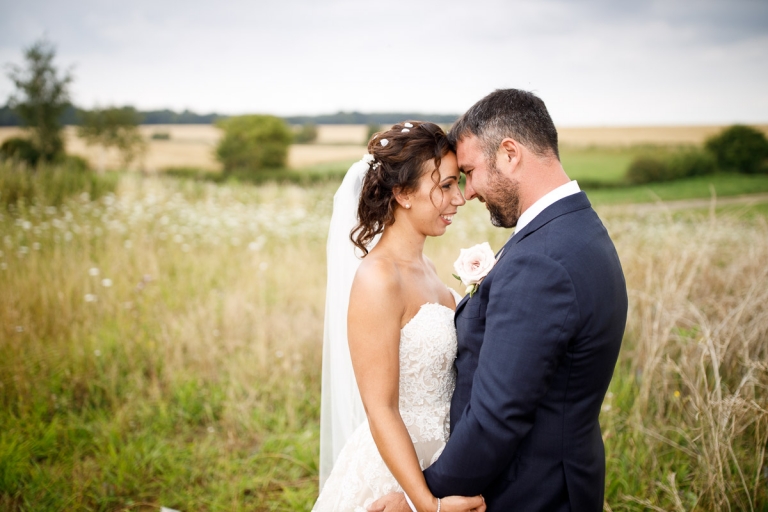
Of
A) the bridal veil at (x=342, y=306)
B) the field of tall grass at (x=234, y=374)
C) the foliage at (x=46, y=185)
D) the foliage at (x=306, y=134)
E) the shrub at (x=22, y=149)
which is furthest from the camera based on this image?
the foliage at (x=306, y=134)

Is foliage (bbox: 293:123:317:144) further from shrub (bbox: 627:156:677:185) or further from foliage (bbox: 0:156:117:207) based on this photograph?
shrub (bbox: 627:156:677:185)

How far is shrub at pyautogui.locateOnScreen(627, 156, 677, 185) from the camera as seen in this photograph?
17062 millimetres

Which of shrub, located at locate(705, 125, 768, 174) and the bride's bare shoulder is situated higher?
shrub, located at locate(705, 125, 768, 174)

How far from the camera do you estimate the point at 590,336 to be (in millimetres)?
1710

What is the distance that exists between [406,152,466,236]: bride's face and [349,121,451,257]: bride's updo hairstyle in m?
0.02

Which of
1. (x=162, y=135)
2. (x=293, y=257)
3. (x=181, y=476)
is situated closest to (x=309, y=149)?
(x=162, y=135)

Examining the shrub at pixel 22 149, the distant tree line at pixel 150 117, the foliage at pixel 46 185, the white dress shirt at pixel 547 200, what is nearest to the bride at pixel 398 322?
the white dress shirt at pixel 547 200

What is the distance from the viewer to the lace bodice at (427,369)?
94.9 inches

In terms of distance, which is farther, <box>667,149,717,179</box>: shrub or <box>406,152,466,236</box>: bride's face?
<box>667,149,717,179</box>: shrub

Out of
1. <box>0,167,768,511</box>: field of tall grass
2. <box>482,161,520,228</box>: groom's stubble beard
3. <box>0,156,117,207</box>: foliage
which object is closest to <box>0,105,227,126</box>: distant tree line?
<box>0,156,117,207</box>: foliage

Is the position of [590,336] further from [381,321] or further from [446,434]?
[446,434]

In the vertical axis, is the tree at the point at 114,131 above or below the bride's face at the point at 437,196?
above

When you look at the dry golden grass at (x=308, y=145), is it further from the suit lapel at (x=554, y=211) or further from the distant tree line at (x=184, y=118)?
the suit lapel at (x=554, y=211)

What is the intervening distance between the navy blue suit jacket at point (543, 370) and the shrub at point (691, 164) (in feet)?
53.2
